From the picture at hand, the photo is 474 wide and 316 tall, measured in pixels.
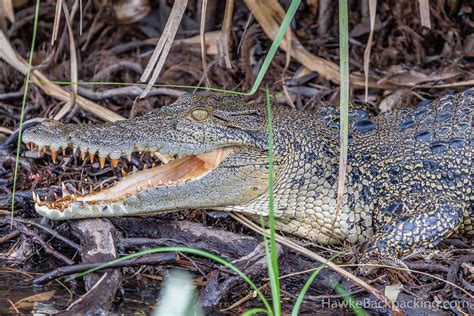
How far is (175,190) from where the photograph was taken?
4.41 m

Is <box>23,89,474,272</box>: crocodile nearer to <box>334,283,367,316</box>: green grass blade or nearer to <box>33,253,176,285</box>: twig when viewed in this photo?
<box>33,253,176,285</box>: twig

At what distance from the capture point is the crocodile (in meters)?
4.43

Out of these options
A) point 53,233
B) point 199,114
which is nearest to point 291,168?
point 199,114

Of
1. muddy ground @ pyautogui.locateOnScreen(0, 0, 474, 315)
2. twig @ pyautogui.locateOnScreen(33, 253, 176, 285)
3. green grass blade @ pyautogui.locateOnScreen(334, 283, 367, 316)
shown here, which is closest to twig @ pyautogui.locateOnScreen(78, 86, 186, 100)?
muddy ground @ pyautogui.locateOnScreen(0, 0, 474, 315)

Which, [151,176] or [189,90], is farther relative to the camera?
[189,90]

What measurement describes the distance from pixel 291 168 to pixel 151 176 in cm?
81

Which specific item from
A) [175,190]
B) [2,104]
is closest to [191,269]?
[175,190]

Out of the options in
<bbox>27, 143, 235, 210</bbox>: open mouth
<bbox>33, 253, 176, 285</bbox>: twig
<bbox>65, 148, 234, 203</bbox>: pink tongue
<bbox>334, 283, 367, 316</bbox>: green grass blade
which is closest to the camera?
<bbox>334, 283, 367, 316</bbox>: green grass blade

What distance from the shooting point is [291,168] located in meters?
4.67

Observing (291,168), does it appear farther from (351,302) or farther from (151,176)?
(351,302)

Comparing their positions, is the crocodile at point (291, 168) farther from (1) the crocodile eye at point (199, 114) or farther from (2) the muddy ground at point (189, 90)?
(2) the muddy ground at point (189, 90)

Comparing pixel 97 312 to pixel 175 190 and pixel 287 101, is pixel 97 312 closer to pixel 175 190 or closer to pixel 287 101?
pixel 175 190

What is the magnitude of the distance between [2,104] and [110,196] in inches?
79.8

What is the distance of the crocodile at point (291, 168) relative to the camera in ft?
14.5
